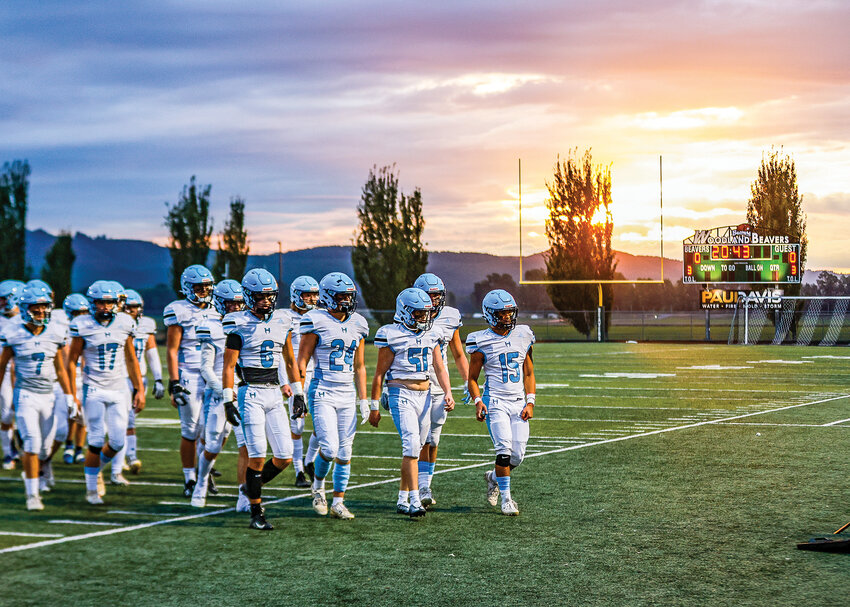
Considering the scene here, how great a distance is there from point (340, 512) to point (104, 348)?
2.81m

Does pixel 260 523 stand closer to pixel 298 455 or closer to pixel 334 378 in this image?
pixel 334 378

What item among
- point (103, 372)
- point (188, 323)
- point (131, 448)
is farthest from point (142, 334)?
point (103, 372)

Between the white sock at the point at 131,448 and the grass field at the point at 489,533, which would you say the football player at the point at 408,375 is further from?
the white sock at the point at 131,448

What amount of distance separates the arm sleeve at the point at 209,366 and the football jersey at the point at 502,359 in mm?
2288

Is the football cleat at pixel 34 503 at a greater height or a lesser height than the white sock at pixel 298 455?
lesser

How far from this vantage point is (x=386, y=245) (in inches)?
2470

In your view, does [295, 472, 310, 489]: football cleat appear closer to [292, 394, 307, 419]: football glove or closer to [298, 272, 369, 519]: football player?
[298, 272, 369, 519]: football player

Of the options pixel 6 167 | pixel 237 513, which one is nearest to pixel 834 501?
pixel 237 513

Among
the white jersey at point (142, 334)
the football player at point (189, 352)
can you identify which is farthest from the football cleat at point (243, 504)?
the white jersey at point (142, 334)

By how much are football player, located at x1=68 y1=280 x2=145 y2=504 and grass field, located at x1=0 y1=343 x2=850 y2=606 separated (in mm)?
482

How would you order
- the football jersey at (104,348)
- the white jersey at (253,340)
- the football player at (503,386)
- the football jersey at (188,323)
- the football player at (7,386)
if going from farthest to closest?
the football player at (7,386)
the football jersey at (188,323)
the football jersey at (104,348)
the football player at (503,386)
the white jersey at (253,340)

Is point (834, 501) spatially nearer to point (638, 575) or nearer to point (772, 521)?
point (772, 521)

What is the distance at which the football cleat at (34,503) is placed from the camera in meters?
9.31

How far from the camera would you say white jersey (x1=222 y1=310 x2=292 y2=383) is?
870 cm
